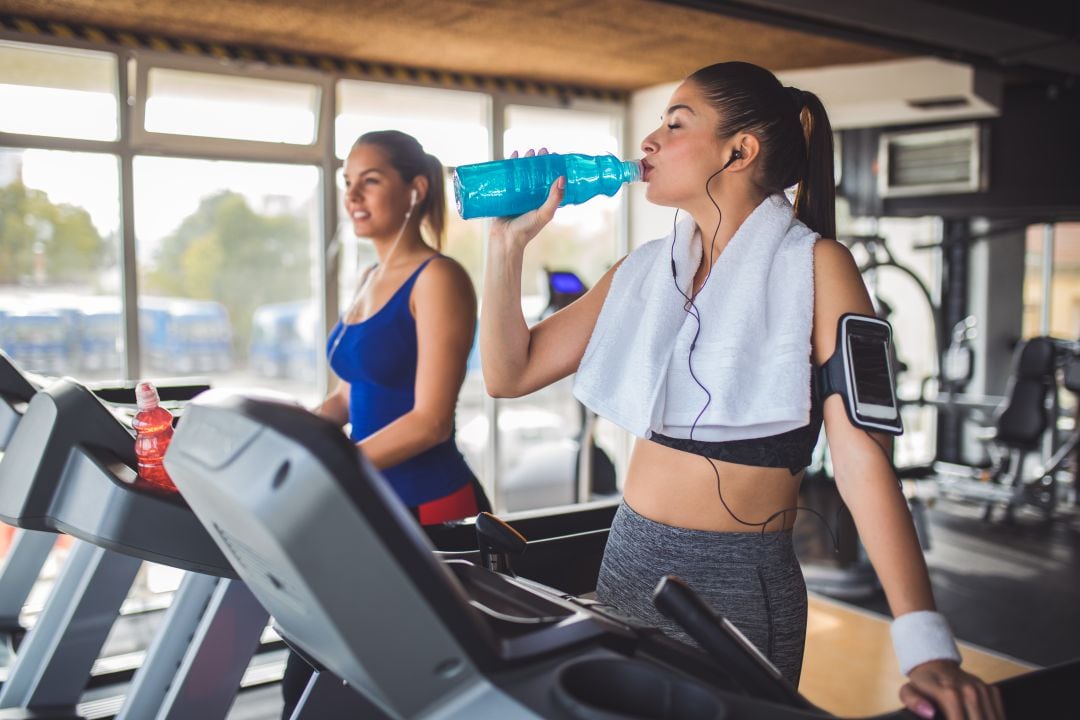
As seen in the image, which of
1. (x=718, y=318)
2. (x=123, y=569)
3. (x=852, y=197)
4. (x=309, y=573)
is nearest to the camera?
(x=309, y=573)

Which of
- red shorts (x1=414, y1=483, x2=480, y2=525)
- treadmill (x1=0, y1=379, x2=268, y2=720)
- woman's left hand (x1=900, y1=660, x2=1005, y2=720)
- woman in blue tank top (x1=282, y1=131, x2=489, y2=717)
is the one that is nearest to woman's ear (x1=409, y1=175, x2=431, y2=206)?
woman in blue tank top (x1=282, y1=131, x2=489, y2=717)

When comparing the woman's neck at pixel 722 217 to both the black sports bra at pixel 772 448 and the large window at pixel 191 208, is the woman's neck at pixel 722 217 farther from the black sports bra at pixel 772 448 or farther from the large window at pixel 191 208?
the large window at pixel 191 208

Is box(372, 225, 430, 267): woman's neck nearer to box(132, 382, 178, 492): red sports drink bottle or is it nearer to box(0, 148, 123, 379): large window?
box(132, 382, 178, 492): red sports drink bottle

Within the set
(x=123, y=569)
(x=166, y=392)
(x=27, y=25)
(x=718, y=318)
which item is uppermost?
(x=27, y=25)

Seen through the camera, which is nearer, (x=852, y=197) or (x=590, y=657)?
(x=590, y=657)

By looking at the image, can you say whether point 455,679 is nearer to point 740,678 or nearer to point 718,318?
point 740,678

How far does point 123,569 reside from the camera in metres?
1.82

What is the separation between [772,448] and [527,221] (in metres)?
0.47

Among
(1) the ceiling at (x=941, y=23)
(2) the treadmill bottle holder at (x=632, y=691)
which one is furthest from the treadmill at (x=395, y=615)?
(1) the ceiling at (x=941, y=23)

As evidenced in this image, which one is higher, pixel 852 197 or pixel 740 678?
pixel 852 197

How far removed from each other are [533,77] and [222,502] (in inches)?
178

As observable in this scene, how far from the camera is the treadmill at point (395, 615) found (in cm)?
69

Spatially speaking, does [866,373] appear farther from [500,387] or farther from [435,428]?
[435,428]

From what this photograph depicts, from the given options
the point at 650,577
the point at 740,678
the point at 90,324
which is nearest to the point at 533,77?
the point at 90,324
